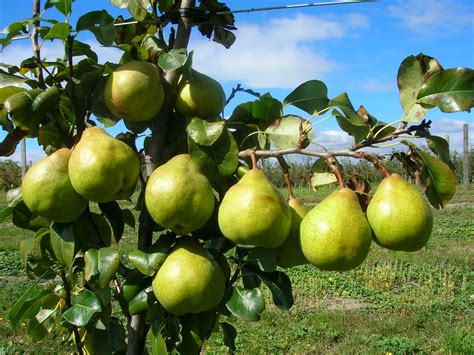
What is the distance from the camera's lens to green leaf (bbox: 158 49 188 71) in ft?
3.69

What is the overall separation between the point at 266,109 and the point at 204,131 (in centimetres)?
20

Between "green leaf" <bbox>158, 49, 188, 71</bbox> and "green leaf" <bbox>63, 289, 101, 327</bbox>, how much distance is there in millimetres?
576

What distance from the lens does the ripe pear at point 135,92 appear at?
3.73 feet

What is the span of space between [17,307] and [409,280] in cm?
551

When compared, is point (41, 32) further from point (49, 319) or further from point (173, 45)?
point (49, 319)

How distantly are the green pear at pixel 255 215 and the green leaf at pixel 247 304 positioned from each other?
0.68 feet

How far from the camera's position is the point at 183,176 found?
3.43 feet

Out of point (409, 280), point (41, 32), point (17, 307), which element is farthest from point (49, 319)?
point (409, 280)

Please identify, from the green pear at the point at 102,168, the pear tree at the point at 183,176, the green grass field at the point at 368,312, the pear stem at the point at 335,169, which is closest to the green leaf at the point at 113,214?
the pear tree at the point at 183,176

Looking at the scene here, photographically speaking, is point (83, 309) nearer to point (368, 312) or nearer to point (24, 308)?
point (24, 308)

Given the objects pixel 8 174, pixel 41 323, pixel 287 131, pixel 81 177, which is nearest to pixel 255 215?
pixel 287 131

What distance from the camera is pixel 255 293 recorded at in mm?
1212

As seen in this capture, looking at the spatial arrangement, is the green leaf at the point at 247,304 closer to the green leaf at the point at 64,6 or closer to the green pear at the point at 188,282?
the green pear at the point at 188,282

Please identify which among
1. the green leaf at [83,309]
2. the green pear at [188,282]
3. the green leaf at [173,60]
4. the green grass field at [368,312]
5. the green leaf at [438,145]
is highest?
the green leaf at [173,60]
